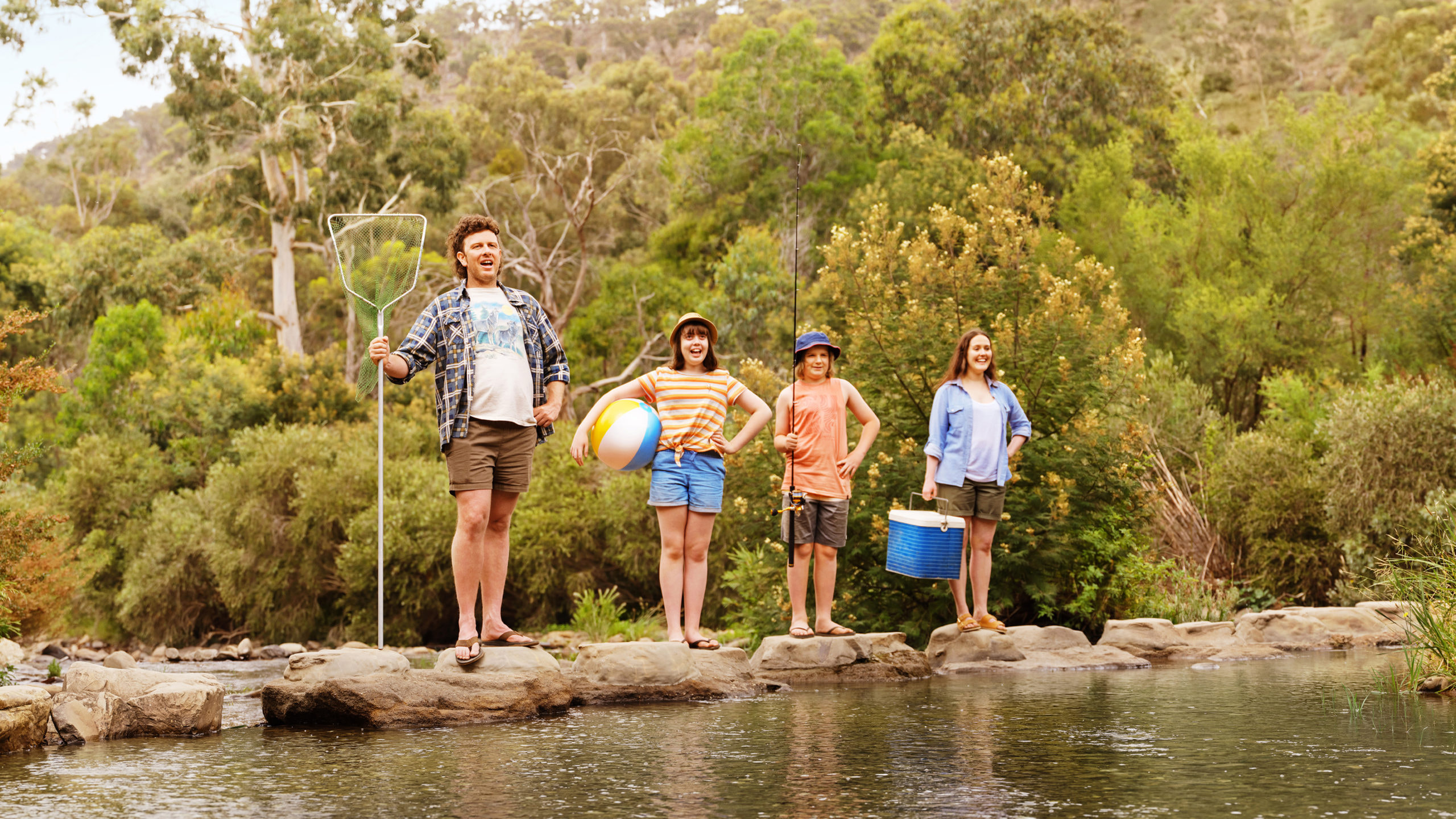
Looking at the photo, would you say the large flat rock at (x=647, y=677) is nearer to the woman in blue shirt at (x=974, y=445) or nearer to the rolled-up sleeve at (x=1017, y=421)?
the woman in blue shirt at (x=974, y=445)

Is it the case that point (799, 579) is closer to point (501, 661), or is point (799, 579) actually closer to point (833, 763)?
point (501, 661)

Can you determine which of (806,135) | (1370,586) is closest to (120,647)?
(806,135)

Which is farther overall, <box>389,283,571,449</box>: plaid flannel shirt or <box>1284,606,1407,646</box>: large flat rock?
<box>1284,606,1407,646</box>: large flat rock

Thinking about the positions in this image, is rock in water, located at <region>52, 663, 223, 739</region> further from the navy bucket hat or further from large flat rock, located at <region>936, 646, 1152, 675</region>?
large flat rock, located at <region>936, 646, 1152, 675</region>

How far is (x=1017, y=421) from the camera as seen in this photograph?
8.92 m

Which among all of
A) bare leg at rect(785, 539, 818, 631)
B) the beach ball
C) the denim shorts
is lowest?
bare leg at rect(785, 539, 818, 631)

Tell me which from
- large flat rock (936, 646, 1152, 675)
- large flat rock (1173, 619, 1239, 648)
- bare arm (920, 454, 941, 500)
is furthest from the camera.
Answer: large flat rock (1173, 619, 1239, 648)

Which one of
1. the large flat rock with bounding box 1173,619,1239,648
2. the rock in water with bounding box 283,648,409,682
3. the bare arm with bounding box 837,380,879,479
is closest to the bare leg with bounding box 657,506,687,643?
the bare arm with bounding box 837,380,879,479

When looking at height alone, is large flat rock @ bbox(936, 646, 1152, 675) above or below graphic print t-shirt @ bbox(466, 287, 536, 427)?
below

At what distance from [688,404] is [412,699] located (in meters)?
2.25

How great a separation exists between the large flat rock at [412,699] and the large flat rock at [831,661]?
6.09 feet

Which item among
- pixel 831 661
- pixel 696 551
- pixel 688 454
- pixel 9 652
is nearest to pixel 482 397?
pixel 688 454

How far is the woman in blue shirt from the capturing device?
877 centimetres

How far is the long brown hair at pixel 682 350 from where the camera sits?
7.69 m
